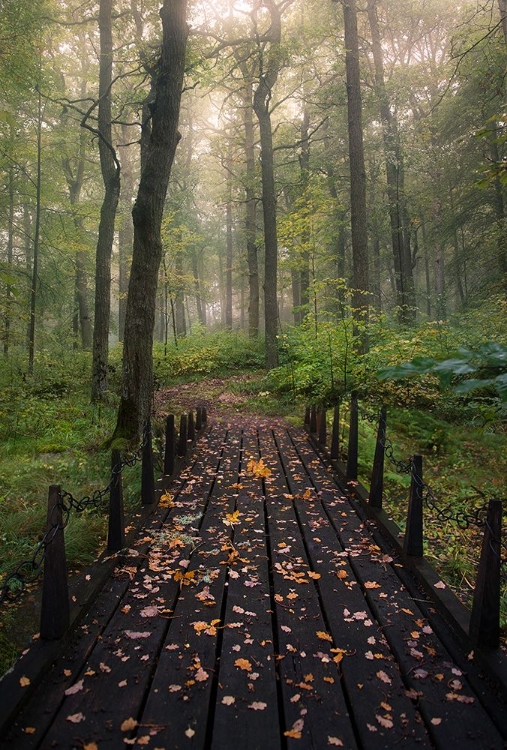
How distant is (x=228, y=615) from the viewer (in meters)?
2.96

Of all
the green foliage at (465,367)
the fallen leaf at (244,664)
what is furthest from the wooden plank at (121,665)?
the green foliage at (465,367)

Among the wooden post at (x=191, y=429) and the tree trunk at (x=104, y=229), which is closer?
the wooden post at (x=191, y=429)

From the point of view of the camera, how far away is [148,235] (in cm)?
688

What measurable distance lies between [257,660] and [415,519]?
1809mm

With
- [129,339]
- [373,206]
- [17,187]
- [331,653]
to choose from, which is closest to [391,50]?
[373,206]

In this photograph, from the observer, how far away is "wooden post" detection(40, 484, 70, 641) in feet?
8.50

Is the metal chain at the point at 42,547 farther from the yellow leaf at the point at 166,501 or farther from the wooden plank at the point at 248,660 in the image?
the wooden plank at the point at 248,660

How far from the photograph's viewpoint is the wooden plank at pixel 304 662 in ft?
6.64

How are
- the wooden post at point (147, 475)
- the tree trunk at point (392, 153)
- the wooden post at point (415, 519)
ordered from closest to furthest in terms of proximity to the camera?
1. the wooden post at point (415, 519)
2. the wooden post at point (147, 475)
3. the tree trunk at point (392, 153)

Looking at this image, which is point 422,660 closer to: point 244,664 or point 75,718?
point 244,664

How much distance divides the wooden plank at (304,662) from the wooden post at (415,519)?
0.91m

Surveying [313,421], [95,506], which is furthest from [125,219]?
[95,506]

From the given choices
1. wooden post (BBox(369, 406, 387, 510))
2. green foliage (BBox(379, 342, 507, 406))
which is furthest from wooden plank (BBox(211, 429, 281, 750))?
green foliage (BBox(379, 342, 507, 406))

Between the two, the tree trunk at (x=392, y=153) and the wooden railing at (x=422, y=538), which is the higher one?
the tree trunk at (x=392, y=153)
